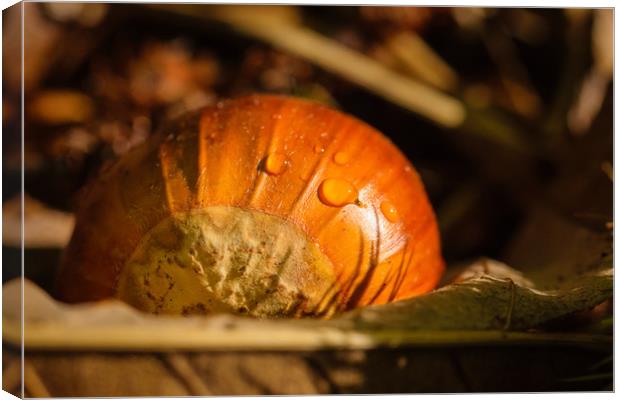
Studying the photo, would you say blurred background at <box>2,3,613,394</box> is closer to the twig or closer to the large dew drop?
the twig

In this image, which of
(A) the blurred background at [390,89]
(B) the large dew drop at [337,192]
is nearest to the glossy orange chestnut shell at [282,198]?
(B) the large dew drop at [337,192]

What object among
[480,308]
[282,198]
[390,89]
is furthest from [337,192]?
[390,89]

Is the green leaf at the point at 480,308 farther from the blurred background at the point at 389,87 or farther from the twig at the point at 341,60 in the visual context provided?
the twig at the point at 341,60

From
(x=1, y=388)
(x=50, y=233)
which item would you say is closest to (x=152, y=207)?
(x=1, y=388)

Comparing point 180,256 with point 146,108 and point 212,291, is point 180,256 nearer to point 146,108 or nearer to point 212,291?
point 212,291

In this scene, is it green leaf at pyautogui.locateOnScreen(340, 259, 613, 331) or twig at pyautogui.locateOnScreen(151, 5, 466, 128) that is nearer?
green leaf at pyautogui.locateOnScreen(340, 259, 613, 331)

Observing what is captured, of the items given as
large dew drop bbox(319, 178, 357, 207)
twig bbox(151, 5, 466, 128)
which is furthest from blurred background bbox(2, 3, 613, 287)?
large dew drop bbox(319, 178, 357, 207)

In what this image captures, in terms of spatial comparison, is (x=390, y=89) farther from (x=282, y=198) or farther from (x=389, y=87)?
(x=282, y=198)
